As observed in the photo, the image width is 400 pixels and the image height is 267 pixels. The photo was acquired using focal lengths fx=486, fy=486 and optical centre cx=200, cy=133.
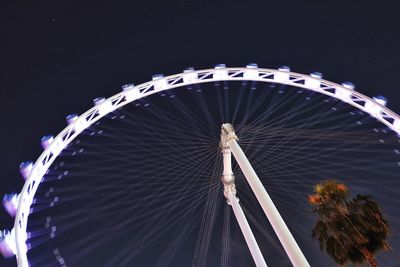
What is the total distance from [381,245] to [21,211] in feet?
41.9

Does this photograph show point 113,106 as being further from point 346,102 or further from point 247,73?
point 346,102

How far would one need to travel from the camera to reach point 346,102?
21.7 metres

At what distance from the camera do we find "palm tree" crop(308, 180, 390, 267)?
53.1 feet

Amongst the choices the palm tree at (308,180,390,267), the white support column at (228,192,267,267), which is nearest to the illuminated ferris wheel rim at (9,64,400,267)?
the palm tree at (308,180,390,267)

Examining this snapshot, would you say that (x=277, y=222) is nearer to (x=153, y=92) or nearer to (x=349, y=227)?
(x=349, y=227)

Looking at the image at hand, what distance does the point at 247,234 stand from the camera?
760 inches

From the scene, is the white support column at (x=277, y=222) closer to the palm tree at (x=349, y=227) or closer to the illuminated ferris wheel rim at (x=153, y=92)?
the palm tree at (x=349, y=227)

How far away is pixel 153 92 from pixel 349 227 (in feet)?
34.7

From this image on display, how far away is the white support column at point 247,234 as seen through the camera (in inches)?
698

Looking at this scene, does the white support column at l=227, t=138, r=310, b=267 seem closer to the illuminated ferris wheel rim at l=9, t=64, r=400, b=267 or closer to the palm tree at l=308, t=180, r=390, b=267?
the palm tree at l=308, t=180, r=390, b=267

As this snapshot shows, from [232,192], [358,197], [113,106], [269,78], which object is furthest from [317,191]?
[113,106]

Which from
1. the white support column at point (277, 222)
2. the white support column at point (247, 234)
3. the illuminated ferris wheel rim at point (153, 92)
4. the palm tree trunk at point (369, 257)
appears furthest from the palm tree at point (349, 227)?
the illuminated ferris wheel rim at point (153, 92)

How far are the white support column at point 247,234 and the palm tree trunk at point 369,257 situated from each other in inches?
A: 135

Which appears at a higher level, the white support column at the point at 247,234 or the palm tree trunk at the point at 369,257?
the white support column at the point at 247,234
